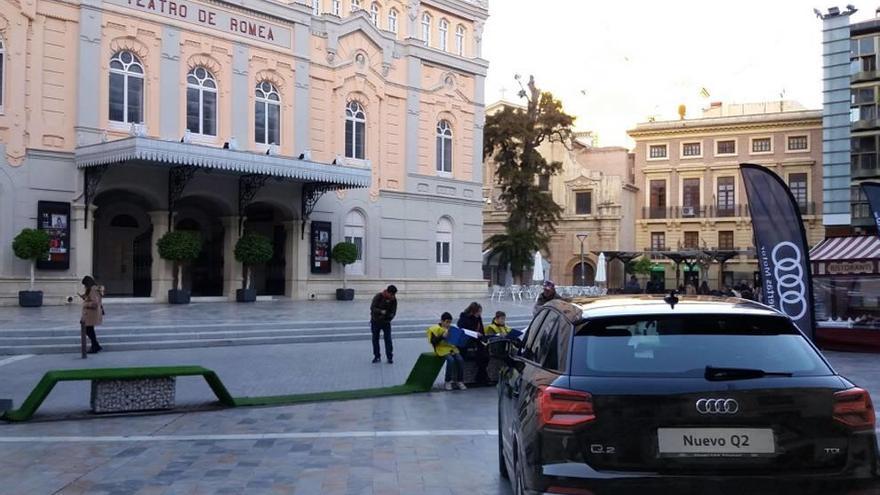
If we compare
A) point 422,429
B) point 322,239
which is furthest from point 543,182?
point 422,429

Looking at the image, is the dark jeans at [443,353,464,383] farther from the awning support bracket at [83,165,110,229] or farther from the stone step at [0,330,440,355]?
the awning support bracket at [83,165,110,229]

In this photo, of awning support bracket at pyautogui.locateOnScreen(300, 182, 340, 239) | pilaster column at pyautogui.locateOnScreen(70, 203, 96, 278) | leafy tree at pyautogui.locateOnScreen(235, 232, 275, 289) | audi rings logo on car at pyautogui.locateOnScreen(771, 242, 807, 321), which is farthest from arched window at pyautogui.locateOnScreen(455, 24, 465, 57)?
audi rings logo on car at pyautogui.locateOnScreen(771, 242, 807, 321)

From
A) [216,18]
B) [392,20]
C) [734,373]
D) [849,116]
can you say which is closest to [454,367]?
[734,373]

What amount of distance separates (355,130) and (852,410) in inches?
1191

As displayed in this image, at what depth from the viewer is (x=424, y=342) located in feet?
67.4

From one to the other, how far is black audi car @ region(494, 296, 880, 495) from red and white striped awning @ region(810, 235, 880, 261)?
17263mm

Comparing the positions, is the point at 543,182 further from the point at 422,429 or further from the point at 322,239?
the point at 422,429

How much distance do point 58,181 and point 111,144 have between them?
224 cm

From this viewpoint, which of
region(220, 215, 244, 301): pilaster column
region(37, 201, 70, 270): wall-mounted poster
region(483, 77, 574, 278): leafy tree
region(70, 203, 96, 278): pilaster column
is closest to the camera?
region(37, 201, 70, 270): wall-mounted poster

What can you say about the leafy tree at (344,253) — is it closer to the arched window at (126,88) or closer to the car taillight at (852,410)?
the arched window at (126,88)

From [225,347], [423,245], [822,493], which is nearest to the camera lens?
[822,493]

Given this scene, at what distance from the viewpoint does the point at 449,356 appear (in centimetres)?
1252

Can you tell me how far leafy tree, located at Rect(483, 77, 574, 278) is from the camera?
4299 centimetres

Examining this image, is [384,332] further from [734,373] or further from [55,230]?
[55,230]
